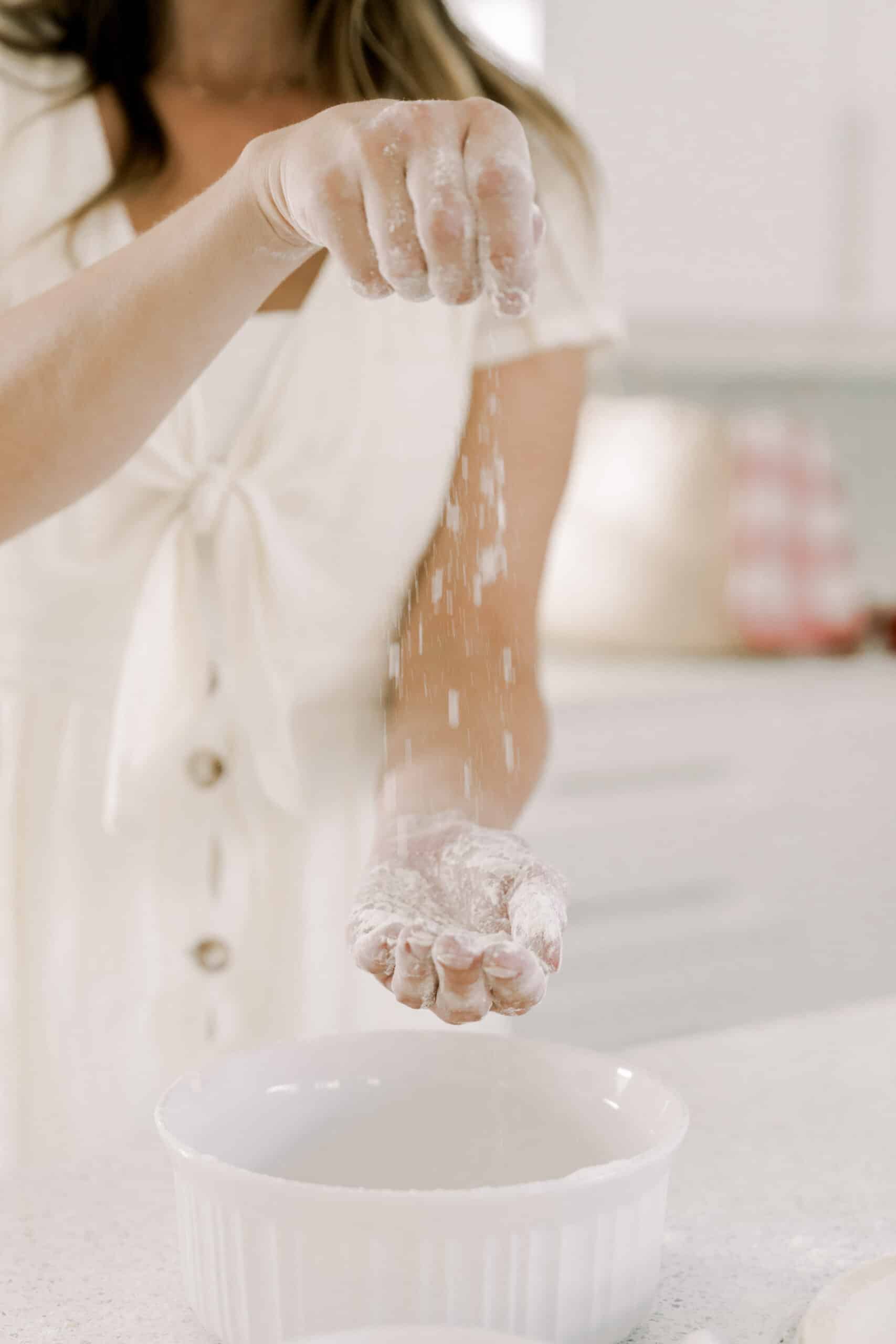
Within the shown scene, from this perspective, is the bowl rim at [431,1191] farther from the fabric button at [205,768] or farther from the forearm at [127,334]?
the fabric button at [205,768]

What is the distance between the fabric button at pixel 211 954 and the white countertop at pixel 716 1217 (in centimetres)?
30

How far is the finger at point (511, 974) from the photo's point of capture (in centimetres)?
50

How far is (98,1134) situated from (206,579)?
36cm

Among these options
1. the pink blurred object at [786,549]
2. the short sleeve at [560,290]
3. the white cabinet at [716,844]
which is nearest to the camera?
the short sleeve at [560,290]

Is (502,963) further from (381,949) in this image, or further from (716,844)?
(716,844)

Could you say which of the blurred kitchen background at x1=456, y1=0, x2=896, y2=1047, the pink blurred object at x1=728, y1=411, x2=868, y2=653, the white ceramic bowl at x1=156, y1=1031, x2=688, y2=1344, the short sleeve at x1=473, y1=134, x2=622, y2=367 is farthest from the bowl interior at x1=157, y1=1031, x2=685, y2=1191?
the pink blurred object at x1=728, y1=411, x2=868, y2=653

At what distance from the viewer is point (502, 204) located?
0.43 metres

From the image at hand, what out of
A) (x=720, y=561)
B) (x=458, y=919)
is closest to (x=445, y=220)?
(x=458, y=919)

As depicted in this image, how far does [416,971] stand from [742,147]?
1.83m

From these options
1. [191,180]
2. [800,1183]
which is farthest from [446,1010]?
[191,180]

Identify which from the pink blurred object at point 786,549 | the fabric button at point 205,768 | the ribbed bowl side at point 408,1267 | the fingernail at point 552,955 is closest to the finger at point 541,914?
the fingernail at point 552,955

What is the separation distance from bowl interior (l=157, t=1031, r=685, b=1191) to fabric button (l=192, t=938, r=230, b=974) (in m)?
0.40

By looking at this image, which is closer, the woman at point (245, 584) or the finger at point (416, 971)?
the finger at point (416, 971)

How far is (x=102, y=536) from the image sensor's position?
88cm
